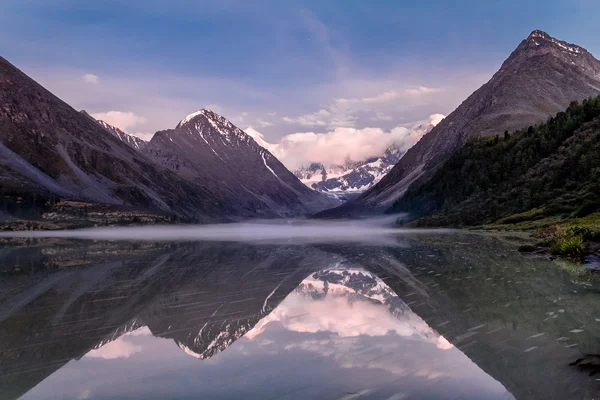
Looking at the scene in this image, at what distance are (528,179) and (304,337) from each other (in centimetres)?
11471

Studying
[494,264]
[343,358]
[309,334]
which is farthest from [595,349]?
[494,264]

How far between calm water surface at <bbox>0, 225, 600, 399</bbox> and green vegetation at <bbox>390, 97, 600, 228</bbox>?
50.2 m

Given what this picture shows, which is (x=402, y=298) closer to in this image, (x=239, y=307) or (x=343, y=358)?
(x=239, y=307)

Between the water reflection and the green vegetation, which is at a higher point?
the green vegetation

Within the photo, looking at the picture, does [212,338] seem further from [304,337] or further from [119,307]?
[119,307]

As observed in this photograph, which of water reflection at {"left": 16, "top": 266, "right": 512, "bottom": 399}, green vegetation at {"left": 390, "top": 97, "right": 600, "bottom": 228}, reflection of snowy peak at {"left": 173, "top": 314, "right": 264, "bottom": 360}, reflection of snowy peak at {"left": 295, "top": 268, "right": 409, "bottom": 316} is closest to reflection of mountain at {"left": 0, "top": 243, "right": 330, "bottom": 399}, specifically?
reflection of snowy peak at {"left": 173, "top": 314, "right": 264, "bottom": 360}

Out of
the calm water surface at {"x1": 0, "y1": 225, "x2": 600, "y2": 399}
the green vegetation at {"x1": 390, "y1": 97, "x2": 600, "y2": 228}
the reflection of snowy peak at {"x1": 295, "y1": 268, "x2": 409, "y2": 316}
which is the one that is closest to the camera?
A: the calm water surface at {"x1": 0, "y1": 225, "x2": 600, "y2": 399}

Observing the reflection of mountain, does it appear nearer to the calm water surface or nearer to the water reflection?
the calm water surface

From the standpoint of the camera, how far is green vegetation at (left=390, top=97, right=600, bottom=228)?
285 ft

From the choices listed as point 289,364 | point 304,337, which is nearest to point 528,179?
point 304,337

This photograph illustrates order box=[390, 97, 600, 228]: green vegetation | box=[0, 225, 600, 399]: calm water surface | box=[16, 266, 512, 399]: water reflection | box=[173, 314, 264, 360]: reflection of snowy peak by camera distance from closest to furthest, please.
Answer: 1. box=[16, 266, 512, 399]: water reflection
2. box=[0, 225, 600, 399]: calm water surface
3. box=[173, 314, 264, 360]: reflection of snowy peak
4. box=[390, 97, 600, 228]: green vegetation

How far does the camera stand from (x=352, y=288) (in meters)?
28.2

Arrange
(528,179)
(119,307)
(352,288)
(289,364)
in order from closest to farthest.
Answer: (289,364), (119,307), (352,288), (528,179)

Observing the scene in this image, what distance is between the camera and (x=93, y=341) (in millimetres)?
16703
